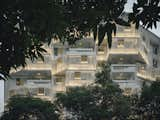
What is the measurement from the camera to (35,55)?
728 centimetres

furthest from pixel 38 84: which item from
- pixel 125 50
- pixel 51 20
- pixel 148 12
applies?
pixel 51 20

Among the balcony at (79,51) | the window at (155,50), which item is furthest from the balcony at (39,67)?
the window at (155,50)

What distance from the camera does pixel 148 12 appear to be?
667 cm

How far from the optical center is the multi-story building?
5797cm

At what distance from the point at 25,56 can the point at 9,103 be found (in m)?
40.8

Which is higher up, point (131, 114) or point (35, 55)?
point (35, 55)

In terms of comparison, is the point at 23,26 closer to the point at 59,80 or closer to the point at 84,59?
the point at 84,59

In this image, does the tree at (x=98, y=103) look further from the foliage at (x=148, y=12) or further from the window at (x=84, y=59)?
the foliage at (x=148, y=12)

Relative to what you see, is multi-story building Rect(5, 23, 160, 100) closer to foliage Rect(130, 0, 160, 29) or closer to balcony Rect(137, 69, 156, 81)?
balcony Rect(137, 69, 156, 81)

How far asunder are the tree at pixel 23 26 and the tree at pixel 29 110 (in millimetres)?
39887

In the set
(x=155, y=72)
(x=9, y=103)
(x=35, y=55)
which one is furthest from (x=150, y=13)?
(x=155, y=72)

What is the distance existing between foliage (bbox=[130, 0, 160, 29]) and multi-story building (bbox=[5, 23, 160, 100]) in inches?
1938

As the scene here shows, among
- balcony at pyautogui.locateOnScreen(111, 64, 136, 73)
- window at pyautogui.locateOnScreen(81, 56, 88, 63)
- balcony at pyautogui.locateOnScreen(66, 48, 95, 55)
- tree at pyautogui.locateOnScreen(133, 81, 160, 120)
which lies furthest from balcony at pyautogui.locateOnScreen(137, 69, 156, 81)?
tree at pyautogui.locateOnScreen(133, 81, 160, 120)

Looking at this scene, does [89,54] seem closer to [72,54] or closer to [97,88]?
[72,54]
